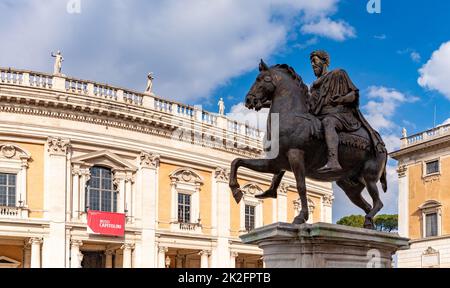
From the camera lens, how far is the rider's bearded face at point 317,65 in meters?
8.73

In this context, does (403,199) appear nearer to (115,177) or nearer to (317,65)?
(115,177)

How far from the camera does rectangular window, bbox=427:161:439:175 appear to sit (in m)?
43.2

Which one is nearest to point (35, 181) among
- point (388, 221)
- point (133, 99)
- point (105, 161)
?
point (105, 161)

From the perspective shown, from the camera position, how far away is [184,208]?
38594 millimetres

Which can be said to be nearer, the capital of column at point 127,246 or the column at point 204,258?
the capital of column at point 127,246

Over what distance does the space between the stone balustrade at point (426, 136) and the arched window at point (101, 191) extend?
20.9 metres

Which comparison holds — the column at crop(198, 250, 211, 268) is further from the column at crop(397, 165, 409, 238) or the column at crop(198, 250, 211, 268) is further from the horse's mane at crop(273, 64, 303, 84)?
the horse's mane at crop(273, 64, 303, 84)

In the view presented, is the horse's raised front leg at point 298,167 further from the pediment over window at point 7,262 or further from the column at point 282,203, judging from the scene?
the column at point 282,203

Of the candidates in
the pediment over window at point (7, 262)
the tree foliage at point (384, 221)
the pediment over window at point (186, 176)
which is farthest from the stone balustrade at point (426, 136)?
the tree foliage at point (384, 221)

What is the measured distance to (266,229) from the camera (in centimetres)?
764

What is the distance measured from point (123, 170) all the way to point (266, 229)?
95.4 feet

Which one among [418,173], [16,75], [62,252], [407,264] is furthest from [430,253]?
[16,75]
